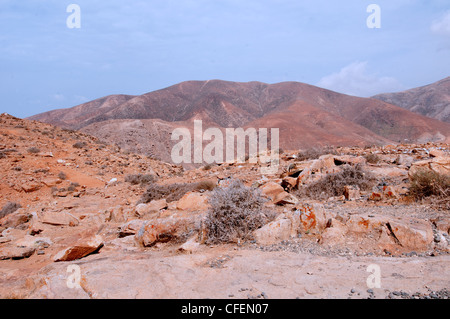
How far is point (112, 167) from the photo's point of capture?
15.5 metres

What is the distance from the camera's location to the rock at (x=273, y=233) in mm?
4305

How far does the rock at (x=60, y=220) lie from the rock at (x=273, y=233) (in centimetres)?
502

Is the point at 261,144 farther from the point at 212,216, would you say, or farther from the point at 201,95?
the point at 201,95

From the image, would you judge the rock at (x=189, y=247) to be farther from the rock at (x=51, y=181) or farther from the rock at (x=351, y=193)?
the rock at (x=51, y=181)

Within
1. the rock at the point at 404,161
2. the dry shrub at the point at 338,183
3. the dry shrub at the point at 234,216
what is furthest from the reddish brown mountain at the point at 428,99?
the dry shrub at the point at 234,216

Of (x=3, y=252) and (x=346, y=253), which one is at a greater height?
(x=346, y=253)

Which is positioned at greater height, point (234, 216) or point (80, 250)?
point (234, 216)

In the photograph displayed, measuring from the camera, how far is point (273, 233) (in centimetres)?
435

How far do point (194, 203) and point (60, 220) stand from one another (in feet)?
11.4

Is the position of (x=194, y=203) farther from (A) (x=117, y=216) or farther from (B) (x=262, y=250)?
(B) (x=262, y=250)

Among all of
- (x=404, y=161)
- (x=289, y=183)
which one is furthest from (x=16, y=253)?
(x=404, y=161)
